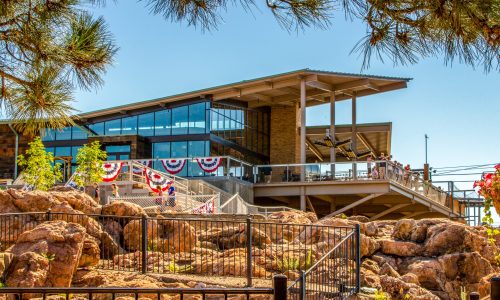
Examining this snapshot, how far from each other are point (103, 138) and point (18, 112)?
30.4m

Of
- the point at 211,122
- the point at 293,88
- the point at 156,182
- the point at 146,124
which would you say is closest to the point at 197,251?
the point at 156,182

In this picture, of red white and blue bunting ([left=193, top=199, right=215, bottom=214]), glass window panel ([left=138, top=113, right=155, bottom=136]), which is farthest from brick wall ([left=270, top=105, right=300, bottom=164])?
red white and blue bunting ([left=193, top=199, right=215, bottom=214])

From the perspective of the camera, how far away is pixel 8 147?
41.2m

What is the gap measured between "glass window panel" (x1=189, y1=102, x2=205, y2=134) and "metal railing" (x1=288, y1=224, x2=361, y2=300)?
75.4ft

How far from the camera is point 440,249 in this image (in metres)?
17.6

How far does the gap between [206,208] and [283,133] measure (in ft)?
67.2

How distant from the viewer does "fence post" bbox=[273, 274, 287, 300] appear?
19.9 ft

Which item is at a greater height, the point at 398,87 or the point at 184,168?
the point at 398,87

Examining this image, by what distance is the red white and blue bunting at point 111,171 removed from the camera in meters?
26.7

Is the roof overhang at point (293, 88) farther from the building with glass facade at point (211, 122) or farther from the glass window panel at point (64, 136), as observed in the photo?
the glass window panel at point (64, 136)

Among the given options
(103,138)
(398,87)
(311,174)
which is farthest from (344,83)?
(103,138)

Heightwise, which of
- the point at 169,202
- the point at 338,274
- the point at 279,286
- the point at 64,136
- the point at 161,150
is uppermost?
the point at 64,136

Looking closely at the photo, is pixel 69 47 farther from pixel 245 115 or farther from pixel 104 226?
pixel 245 115

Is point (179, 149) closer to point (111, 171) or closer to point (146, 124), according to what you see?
point (146, 124)
